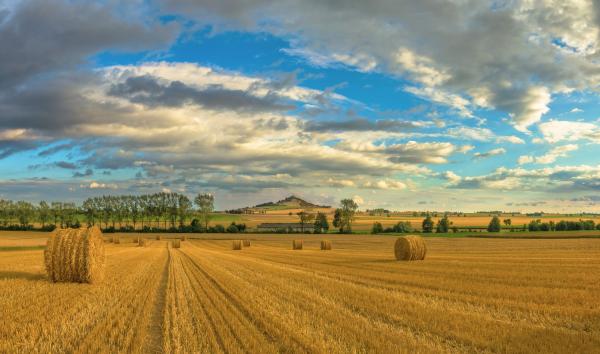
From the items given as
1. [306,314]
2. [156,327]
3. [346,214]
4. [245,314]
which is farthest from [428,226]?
[156,327]

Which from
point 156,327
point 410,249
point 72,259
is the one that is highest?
point 72,259

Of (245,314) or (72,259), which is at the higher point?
(72,259)

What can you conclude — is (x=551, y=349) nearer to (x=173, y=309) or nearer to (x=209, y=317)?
(x=209, y=317)

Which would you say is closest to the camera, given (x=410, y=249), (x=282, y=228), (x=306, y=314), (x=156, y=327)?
(x=156, y=327)

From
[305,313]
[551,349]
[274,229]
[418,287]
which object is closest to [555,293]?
[418,287]

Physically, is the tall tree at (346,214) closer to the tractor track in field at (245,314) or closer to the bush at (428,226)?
the bush at (428,226)

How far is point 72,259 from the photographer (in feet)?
53.1

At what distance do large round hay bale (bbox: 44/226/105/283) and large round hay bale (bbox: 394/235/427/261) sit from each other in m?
15.2

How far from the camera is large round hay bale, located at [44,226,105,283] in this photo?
16.1 m

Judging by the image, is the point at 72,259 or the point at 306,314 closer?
the point at 306,314

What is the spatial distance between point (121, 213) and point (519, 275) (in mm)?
114122

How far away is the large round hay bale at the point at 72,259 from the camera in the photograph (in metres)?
16.1

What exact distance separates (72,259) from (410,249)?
16248 mm

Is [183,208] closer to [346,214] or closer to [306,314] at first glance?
[346,214]
